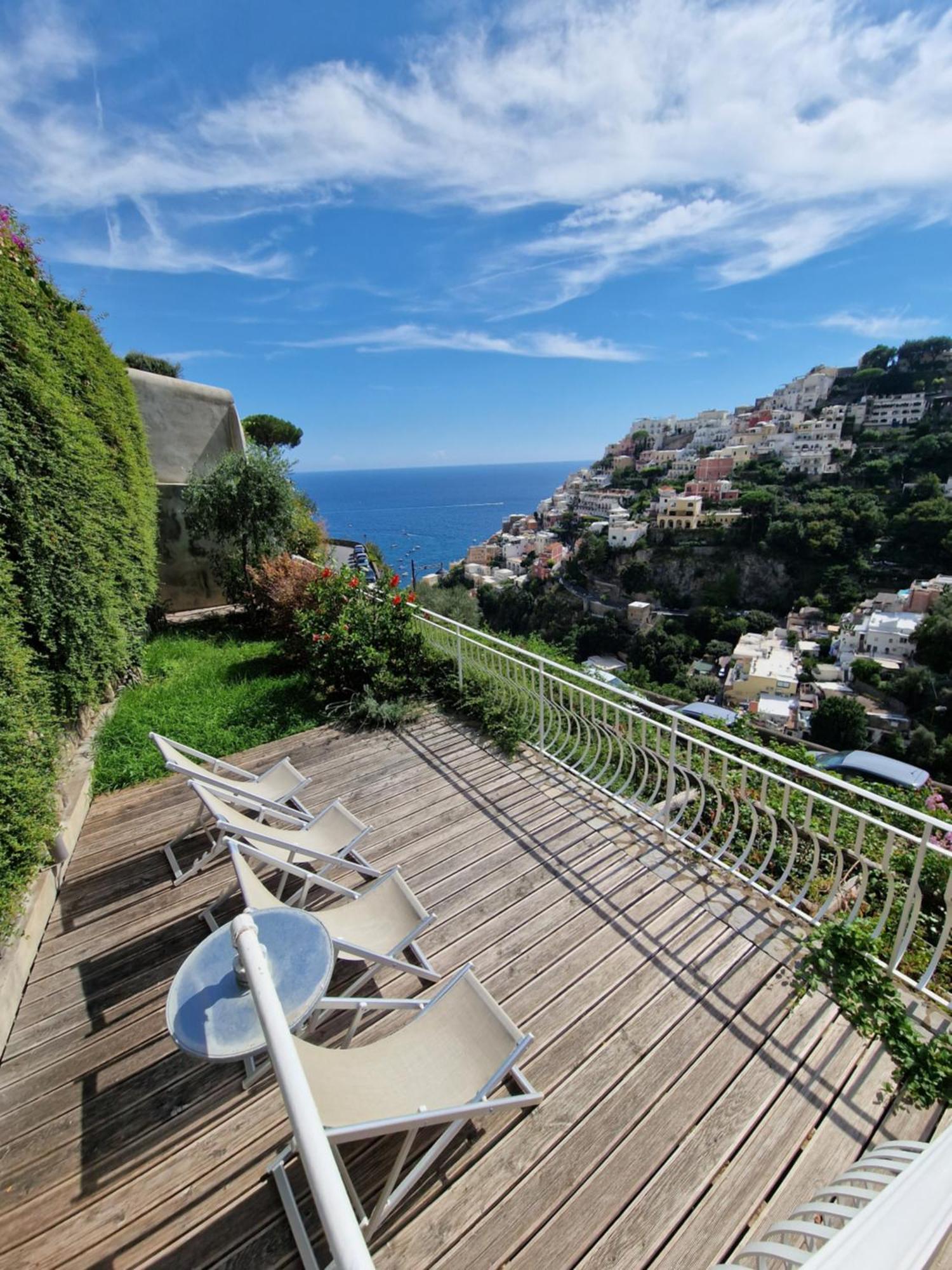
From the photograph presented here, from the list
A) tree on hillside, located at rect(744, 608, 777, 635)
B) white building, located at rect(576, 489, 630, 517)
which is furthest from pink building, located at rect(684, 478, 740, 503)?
tree on hillside, located at rect(744, 608, 777, 635)

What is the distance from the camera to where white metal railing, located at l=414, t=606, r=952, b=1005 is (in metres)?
2.40

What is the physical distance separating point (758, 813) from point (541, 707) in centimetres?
181

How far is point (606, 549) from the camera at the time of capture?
165 feet

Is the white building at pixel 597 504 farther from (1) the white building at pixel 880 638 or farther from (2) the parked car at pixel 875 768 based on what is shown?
(2) the parked car at pixel 875 768

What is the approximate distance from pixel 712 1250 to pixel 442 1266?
83cm

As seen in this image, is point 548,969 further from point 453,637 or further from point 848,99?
point 848,99

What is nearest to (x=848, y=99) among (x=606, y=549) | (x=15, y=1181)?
(x=15, y=1181)

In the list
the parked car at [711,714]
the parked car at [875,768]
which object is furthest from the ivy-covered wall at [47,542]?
the parked car at [875,768]

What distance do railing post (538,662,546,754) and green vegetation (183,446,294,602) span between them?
6.17 metres

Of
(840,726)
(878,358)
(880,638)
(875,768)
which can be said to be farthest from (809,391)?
(875,768)

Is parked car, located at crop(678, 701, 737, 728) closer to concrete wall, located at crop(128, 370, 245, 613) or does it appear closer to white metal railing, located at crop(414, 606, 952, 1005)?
white metal railing, located at crop(414, 606, 952, 1005)

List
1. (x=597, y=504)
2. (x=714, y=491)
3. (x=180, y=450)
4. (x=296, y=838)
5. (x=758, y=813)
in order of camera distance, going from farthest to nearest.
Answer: (x=597, y=504)
(x=714, y=491)
(x=180, y=450)
(x=758, y=813)
(x=296, y=838)

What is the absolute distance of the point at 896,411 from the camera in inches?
2371

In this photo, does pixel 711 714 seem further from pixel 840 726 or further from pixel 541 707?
pixel 840 726
